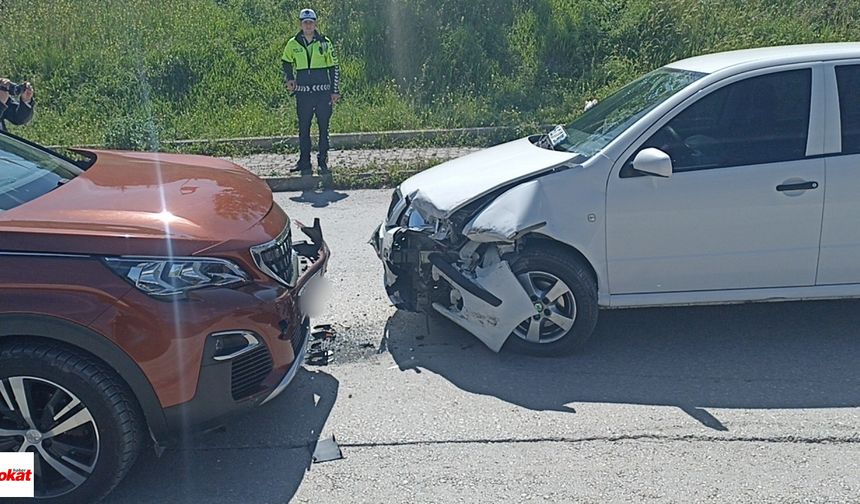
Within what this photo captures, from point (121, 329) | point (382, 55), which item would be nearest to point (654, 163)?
point (121, 329)

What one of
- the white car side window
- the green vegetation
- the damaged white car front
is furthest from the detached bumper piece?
the green vegetation

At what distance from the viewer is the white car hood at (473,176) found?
183 inches

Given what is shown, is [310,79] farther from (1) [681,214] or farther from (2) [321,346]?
(1) [681,214]

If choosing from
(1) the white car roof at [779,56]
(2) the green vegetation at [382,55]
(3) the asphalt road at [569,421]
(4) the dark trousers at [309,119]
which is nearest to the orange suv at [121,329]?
(3) the asphalt road at [569,421]

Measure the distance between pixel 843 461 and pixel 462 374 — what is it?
1.99 meters

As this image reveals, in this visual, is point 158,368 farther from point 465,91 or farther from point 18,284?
point 465,91

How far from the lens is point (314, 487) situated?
348cm

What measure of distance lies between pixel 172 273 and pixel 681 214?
9.36 ft

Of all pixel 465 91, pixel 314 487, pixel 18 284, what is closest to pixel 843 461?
pixel 314 487

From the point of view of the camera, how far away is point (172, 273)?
3.30m

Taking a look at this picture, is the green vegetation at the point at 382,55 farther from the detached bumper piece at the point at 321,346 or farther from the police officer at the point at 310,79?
the detached bumper piece at the point at 321,346

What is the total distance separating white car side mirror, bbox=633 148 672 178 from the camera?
433 cm

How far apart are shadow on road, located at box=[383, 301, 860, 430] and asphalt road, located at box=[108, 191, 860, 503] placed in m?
0.01

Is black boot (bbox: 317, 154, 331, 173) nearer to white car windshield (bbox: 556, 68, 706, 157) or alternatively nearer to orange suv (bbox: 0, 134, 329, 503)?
white car windshield (bbox: 556, 68, 706, 157)
